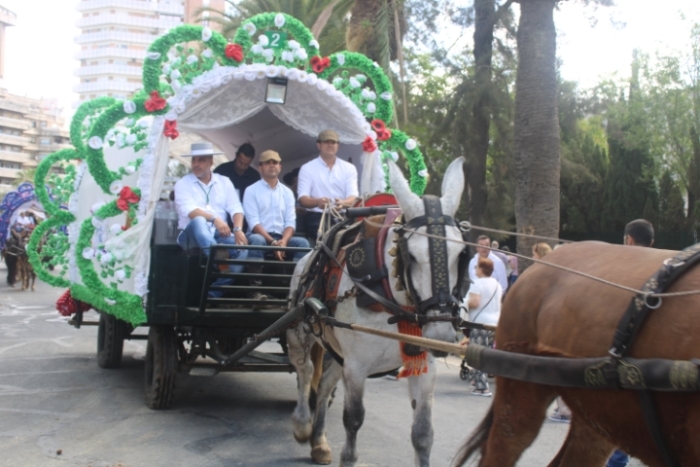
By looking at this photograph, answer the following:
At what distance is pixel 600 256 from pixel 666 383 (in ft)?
2.86

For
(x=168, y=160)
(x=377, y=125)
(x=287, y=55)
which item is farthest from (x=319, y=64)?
(x=168, y=160)

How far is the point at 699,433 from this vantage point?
9.01 feet

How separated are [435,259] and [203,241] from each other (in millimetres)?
2987

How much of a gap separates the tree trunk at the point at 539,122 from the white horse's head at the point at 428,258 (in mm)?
7108

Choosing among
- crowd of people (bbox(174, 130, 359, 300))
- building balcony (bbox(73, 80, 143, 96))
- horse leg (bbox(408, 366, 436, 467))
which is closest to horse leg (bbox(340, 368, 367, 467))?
horse leg (bbox(408, 366, 436, 467))

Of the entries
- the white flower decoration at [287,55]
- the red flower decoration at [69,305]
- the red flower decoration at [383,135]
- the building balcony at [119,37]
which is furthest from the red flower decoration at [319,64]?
the building balcony at [119,37]

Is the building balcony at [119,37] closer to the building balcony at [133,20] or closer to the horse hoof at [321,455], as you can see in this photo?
the building balcony at [133,20]

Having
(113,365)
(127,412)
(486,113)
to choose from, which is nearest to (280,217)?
(127,412)

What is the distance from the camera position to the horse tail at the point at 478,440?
3705 mm

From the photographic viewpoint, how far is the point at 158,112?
7359 mm

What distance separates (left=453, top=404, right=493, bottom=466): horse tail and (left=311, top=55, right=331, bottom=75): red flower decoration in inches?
201

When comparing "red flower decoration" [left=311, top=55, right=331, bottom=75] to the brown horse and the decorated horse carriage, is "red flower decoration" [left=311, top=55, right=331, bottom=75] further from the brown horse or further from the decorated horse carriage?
the brown horse

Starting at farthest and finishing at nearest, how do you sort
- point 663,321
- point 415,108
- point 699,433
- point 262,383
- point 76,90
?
1. point 76,90
2. point 415,108
3. point 262,383
4. point 663,321
5. point 699,433

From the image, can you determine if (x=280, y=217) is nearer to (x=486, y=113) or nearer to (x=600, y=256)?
(x=600, y=256)
